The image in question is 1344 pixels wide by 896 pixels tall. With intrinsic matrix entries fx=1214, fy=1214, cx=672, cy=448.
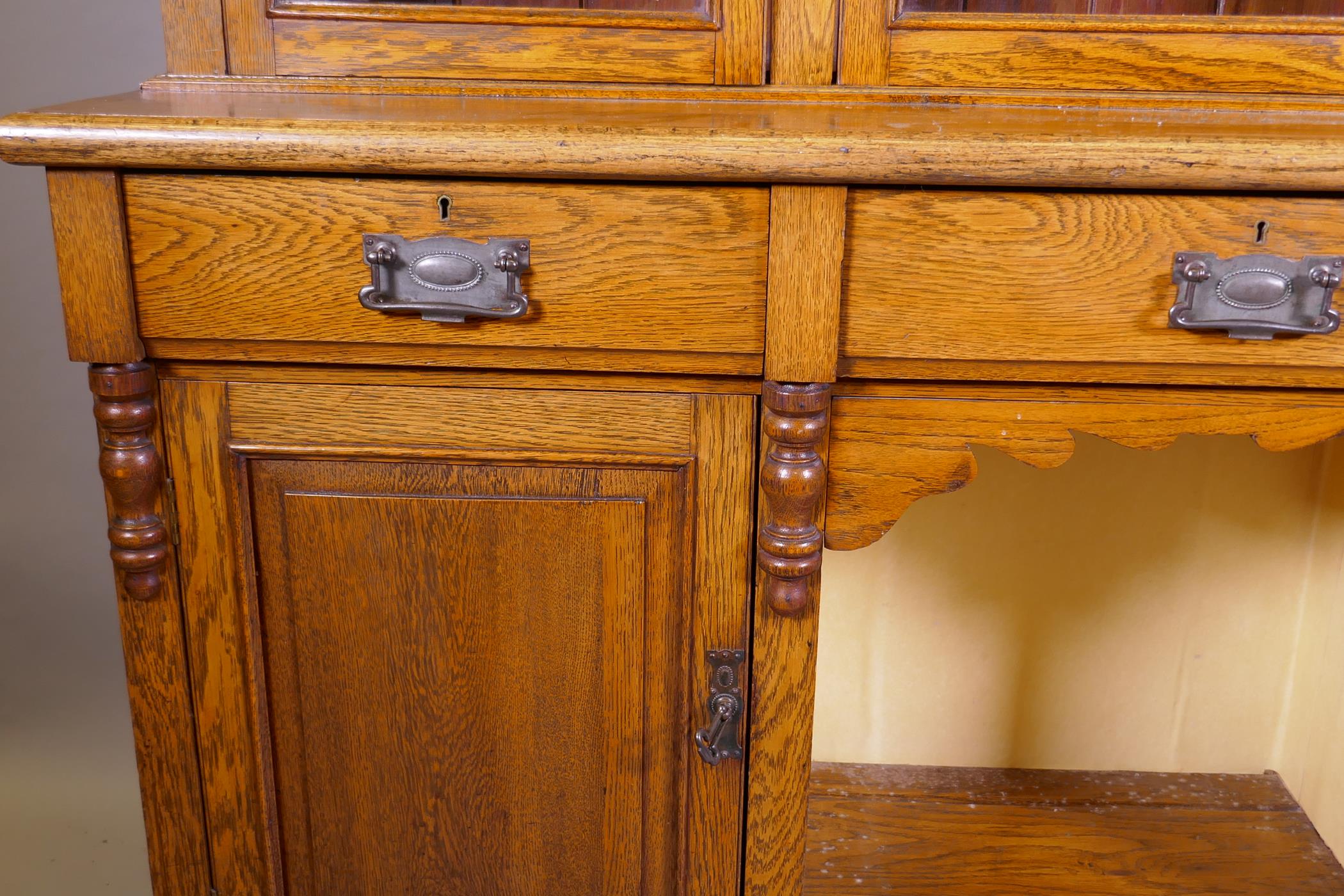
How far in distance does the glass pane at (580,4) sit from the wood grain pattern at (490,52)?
0.03 metres

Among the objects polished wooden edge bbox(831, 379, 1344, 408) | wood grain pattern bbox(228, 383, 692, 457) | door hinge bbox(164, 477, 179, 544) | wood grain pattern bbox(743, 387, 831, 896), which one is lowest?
wood grain pattern bbox(743, 387, 831, 896)

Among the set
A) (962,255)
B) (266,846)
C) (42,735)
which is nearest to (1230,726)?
(962,255)

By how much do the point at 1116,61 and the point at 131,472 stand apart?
1.01m

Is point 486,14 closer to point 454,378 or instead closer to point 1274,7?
point 454,378

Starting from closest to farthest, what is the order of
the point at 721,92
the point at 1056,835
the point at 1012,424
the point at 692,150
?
the point at 692,150, the point at 1012,424, the point at 721,92, the point at 1056,835

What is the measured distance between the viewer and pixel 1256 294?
0.96 m

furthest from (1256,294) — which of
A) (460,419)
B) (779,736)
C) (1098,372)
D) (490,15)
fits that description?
(490,15)

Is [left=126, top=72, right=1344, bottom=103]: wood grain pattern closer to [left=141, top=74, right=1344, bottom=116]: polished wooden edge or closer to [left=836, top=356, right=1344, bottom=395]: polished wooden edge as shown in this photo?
[left=141, top=74, right=1344, bottom=116]: polished wooden edge

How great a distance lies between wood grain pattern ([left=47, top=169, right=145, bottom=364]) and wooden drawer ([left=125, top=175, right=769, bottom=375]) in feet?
0.04

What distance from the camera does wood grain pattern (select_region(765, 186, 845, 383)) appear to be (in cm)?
96

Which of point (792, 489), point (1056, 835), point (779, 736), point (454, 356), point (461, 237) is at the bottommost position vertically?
point (1056, 835)

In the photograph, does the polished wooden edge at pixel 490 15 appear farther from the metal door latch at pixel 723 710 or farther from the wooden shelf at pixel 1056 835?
the wooden shelf at pixel 1056 835

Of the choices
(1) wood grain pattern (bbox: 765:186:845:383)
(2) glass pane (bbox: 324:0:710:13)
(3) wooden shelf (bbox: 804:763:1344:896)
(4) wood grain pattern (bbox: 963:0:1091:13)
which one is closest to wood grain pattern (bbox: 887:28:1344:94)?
(4) wood grain pattern (bbox: 963:0:1091:13)

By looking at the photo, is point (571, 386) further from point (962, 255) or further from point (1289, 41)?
point (1289, 41)
